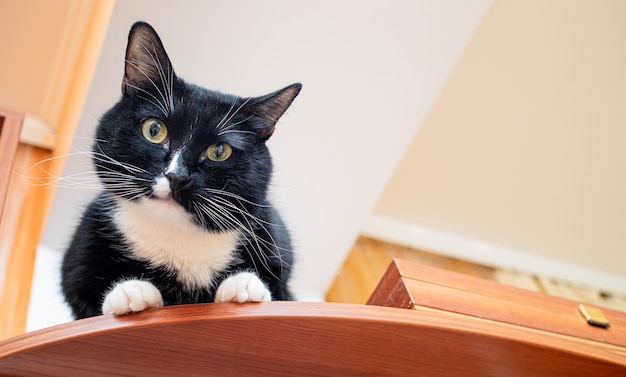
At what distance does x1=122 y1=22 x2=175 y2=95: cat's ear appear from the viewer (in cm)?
66

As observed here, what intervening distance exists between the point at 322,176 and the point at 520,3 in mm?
1053

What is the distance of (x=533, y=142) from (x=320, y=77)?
119cm

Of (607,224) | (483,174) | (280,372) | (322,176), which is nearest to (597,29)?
(483,174)

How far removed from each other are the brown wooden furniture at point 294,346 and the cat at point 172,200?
0.04m

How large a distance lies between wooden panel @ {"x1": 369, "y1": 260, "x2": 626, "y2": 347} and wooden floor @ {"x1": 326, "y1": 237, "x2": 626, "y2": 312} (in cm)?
31

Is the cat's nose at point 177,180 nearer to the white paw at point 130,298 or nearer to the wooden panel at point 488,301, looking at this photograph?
the white paw at point 130,298

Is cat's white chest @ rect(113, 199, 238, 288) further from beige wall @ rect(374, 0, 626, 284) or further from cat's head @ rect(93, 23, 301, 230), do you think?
beige wall @ rect(374, 0, 626, 284)

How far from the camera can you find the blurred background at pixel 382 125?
3.11 ft

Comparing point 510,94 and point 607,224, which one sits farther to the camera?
point 607,224

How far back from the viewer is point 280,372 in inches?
26.6

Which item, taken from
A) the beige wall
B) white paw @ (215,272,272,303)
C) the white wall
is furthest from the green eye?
the beige wall

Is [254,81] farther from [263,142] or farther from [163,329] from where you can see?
[163,329]

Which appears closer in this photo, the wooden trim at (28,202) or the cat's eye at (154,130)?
the cat's eye at (154,130)

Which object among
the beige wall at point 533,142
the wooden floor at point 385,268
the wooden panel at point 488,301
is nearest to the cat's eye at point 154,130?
the wooden panel at point 488,301
